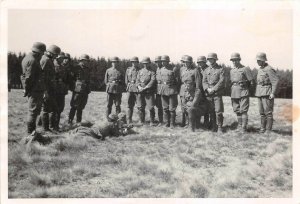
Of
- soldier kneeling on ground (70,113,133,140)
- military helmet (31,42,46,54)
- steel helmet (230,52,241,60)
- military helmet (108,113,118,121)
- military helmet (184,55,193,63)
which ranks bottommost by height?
soldier kneeling on ground (70,113,133,140)

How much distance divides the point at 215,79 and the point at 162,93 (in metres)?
0.99

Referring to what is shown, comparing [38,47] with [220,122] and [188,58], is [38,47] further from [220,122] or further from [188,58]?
[220,122]

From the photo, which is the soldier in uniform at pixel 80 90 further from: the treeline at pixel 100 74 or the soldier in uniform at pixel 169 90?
the soldier in uniform at pixel 169 90

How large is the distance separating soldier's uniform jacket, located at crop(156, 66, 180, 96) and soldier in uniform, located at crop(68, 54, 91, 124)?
49.2 inches

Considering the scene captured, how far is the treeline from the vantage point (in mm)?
6988

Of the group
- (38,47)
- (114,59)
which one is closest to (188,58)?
(114,59)

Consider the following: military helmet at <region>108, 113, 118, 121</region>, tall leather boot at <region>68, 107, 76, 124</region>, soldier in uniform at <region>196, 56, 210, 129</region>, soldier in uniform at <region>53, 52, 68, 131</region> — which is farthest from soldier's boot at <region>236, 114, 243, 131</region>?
soldier in uniform at <region>53, 52, 68, 131</region>

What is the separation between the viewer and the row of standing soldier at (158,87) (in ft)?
23.5

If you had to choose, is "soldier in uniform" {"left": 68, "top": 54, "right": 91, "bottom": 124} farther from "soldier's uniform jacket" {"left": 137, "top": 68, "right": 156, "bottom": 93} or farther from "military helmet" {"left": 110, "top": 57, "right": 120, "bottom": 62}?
"soldier's uniform jacket" {"left": 137, "top": 68, "right": 156, "bottom": 93}

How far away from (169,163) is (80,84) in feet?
7.23

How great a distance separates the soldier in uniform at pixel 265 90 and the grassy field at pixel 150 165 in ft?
0.52

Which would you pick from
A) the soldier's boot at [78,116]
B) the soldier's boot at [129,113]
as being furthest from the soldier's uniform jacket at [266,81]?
the soldier's boot at [78,116]
